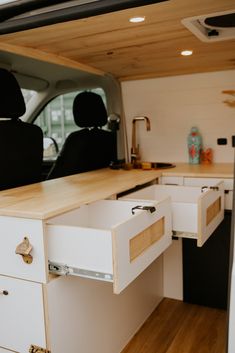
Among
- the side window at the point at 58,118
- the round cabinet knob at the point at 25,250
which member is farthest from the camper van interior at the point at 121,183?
the side window at the point at 58,118

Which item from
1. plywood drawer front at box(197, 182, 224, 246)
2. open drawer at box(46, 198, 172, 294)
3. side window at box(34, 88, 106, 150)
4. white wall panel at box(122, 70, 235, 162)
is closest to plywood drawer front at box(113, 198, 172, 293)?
open drawer at box(46, 198, 172, 294)

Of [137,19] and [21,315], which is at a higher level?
[137,19]

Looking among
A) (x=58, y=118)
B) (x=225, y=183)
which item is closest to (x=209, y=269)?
(x=225, y=183)

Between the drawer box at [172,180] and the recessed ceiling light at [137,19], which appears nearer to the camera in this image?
the recessed ceiling light at [137,19]

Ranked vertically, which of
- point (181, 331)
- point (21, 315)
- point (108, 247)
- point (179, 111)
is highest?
point (179, 111)

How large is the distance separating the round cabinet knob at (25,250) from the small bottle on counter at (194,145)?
5.41 feet

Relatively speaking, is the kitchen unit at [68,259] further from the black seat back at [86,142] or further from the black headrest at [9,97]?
the black seat back at [86,142]

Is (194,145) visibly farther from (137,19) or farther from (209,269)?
(137,19)

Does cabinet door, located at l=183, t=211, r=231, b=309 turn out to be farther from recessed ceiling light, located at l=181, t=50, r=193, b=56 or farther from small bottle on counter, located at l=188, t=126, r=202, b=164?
recessed ceiling light, located at l=181, t=50, r=193, b=56

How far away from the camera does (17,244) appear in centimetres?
129

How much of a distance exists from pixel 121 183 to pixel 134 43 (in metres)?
0.73

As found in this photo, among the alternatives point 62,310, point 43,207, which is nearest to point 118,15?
point 43,207

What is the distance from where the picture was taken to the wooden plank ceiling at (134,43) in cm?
146

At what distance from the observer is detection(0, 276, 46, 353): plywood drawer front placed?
4.16ft
